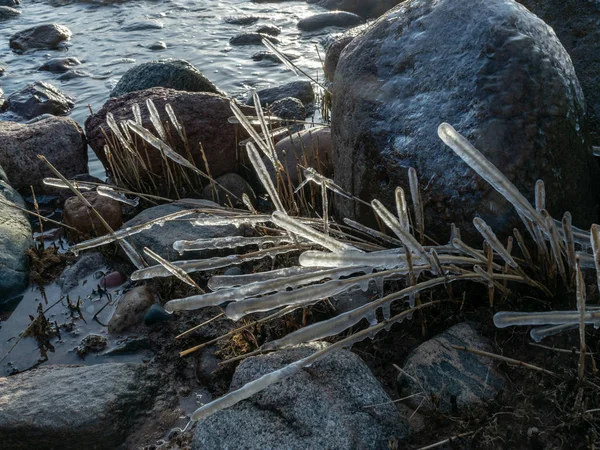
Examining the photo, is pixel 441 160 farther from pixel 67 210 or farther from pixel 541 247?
pixel 67 210

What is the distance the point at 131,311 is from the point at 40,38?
917 cm

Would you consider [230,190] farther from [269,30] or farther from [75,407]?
[269,30]

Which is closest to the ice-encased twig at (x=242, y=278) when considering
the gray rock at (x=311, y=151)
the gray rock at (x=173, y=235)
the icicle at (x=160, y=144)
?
the icicle at (x=160, y=144)

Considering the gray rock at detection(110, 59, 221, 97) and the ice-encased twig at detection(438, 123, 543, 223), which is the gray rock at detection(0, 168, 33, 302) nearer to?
the gray rock at detection(110, 59, 221, 97)

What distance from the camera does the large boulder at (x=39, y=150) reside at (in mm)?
5414

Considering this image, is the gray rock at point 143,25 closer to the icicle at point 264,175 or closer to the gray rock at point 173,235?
the gray rock at point 173,235

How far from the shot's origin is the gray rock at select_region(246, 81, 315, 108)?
7.09 metres

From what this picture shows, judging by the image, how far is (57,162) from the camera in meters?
5.55

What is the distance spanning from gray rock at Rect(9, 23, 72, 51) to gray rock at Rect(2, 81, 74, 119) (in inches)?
117

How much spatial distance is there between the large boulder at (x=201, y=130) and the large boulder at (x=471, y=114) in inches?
84.1

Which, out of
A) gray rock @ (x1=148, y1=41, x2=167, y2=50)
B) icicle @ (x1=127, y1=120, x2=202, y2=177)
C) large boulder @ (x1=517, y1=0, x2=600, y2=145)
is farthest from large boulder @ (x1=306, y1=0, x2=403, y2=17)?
icicle @ (x1=127, y1=120, x2=202, y2=177)

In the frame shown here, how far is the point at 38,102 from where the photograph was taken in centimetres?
795

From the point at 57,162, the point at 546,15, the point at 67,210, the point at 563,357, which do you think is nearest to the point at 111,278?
the point at 67,210

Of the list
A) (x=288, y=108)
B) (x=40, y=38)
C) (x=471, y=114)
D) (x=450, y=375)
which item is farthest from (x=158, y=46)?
(x=450, y=375)
